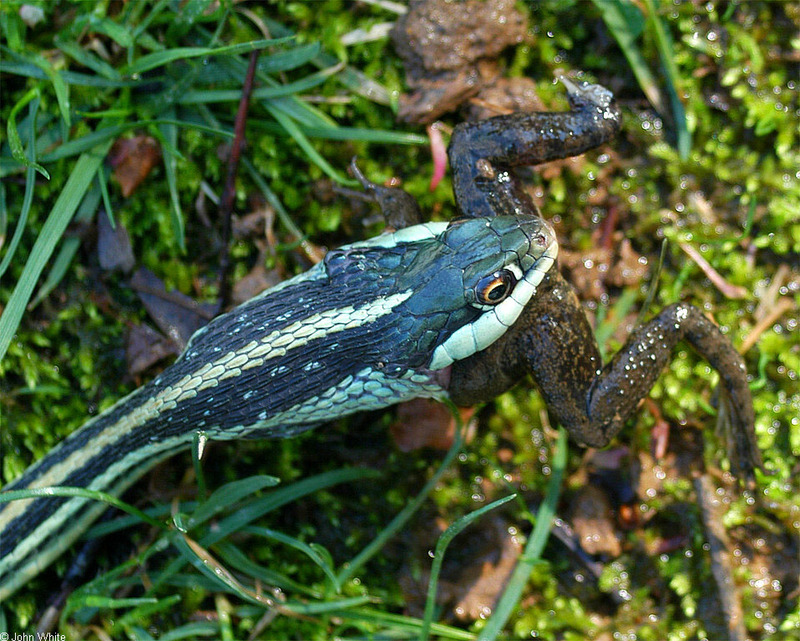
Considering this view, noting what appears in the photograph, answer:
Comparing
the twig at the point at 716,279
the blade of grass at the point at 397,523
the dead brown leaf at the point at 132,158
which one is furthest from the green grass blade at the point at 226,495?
the twig at the point at 716,279

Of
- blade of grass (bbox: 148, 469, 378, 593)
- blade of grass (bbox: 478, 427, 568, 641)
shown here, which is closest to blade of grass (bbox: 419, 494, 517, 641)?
blade of grass (bbox: 478, 427, 568, 641)

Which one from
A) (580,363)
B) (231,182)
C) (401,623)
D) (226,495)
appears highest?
(231,182)

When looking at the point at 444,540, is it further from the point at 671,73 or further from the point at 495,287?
the point at 671,73

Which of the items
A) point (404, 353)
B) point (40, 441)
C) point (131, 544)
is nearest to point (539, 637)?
point (404, 353)

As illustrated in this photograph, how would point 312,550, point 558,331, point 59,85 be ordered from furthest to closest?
point 59,85, point 312,550, point 558,331

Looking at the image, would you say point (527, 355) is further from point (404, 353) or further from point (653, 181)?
point (653, 181)

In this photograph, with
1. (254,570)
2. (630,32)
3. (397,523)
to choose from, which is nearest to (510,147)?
(630,32)
